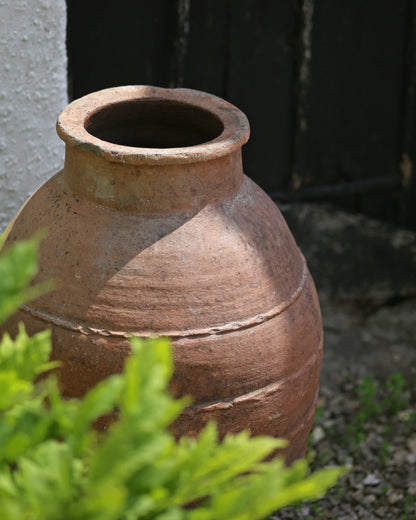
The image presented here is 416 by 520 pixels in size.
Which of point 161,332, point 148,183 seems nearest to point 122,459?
point 161,332

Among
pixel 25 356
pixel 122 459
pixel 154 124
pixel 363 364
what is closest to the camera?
pixel 122 459

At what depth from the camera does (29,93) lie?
8.97ft

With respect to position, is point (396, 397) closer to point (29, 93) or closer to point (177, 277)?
point (177, 277)

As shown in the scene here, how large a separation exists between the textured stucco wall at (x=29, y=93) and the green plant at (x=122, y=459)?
1742 mm

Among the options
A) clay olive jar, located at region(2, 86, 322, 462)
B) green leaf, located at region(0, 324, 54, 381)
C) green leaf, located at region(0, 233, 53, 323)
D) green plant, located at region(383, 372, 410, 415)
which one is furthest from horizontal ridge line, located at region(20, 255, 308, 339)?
green plant, located at region(383, 372, 410, 415)

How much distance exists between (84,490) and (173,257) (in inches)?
37.0

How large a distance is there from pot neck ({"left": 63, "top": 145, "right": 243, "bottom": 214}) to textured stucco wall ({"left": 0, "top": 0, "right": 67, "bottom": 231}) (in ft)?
2.59

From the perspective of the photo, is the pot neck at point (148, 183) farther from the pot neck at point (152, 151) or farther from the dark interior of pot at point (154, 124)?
the dark interior of pot at point (154, 124)

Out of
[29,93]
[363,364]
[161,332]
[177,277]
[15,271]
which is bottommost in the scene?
[363,364]

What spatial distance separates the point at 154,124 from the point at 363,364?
62.2 inches

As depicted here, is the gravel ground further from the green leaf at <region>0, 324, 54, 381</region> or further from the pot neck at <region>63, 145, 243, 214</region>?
the green leaf at <region>0, 324, 54, 381</region>

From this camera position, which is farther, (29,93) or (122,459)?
(29,93)

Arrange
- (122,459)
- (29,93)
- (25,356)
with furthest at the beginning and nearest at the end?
(29,93) → (25,356) → (122,459)

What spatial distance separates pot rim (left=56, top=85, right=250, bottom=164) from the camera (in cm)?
191
